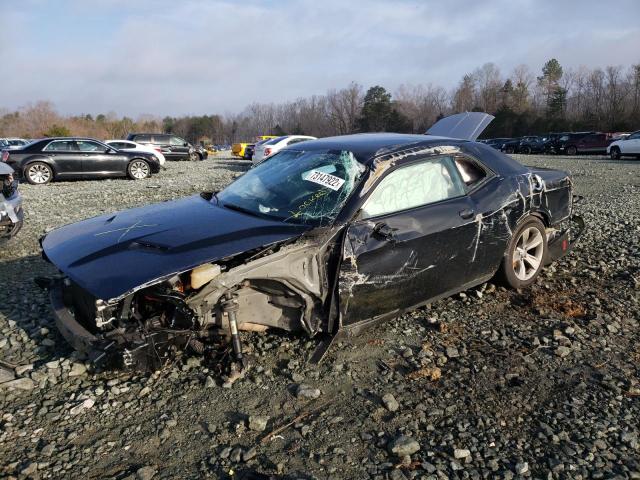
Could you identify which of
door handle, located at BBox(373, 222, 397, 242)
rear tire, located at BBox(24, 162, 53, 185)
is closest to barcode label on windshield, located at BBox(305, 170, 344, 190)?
door handle, located at BBox(373, 222, 397, 242)

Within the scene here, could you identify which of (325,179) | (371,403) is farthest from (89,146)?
(371,403)

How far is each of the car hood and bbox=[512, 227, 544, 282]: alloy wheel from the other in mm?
2340

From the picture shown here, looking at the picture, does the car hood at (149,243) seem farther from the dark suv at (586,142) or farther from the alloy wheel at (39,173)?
the dark suv at (586,142)

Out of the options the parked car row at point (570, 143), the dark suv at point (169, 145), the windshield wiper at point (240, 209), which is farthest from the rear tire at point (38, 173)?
the parked car row at point (570, 143)

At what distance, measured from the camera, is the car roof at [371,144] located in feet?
12.4

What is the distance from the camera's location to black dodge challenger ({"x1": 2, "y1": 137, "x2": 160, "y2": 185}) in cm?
1402

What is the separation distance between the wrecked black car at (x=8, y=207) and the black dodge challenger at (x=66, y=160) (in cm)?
890

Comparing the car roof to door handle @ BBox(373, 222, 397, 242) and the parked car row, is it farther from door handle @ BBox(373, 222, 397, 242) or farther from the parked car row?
the parked car row

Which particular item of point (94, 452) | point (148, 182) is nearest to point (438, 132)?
point (94, 452)

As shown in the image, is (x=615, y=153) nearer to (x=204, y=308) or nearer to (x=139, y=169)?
(x=139, y=169)

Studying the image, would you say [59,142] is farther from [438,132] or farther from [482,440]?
[482,440]

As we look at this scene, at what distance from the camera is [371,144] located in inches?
156

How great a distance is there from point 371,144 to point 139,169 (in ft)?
43.3

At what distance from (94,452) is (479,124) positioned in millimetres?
5115
